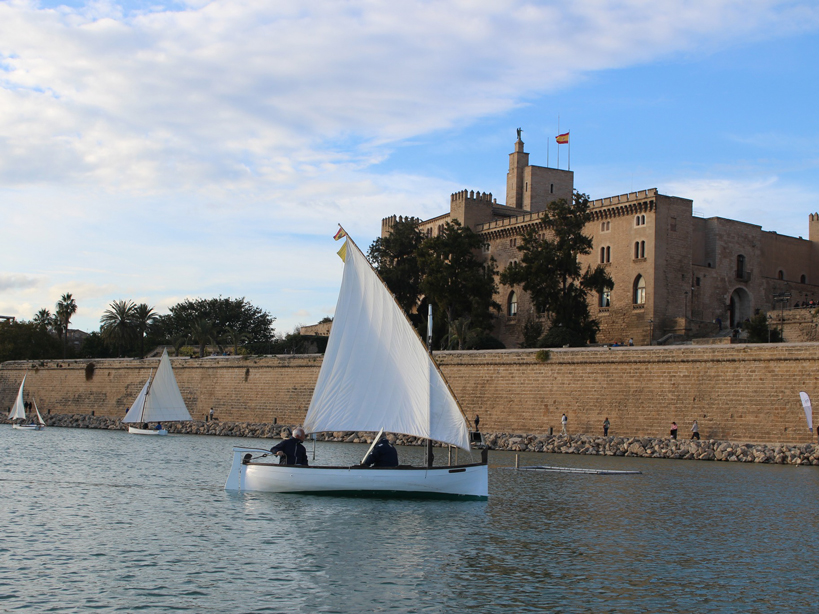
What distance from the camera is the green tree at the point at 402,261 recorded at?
6016cm

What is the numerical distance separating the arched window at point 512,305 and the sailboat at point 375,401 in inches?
1650

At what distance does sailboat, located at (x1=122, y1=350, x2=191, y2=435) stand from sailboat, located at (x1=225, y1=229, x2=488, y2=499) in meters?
28.2

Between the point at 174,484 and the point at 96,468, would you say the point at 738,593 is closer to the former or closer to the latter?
the point at 174,484

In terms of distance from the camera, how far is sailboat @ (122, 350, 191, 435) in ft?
150

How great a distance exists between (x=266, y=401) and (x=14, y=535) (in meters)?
34.0

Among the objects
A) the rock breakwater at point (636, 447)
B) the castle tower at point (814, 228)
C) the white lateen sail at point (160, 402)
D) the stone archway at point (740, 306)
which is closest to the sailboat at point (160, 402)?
the white lateen sail at point (160, 402)

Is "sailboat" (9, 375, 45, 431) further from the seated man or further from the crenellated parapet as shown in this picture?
the seated man

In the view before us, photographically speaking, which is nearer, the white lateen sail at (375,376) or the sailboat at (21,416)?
the white lateen sail at (375,376)

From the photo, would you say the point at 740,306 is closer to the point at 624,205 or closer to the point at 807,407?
the point at 624,205

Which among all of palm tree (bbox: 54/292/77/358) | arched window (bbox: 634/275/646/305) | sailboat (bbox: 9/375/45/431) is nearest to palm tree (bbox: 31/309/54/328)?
palm tree (bbox: 54/292/77/358)

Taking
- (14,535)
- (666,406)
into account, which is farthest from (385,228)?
(14,535)

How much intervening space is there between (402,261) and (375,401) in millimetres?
44376

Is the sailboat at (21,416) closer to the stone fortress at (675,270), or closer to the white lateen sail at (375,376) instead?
the stone fortress at (675,270)

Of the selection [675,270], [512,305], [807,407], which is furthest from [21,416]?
[807,407]
